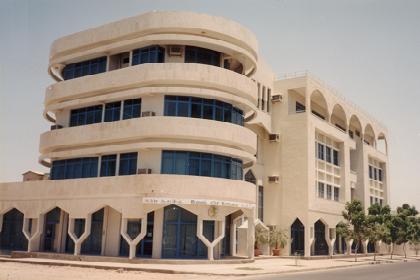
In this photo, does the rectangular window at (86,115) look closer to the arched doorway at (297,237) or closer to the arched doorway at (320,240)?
the arched doorway at (297,237)

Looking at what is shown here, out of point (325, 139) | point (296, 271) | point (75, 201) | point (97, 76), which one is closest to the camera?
point (296, 271)

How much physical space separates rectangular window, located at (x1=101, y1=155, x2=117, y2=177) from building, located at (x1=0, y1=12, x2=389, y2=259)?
0.27 feet

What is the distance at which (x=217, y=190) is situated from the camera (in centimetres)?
3238

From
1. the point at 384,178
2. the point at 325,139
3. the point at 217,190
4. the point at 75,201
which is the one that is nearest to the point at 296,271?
the point at 217,190

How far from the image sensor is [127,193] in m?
→ 32.0

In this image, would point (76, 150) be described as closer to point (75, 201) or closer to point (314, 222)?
point (75, 201)

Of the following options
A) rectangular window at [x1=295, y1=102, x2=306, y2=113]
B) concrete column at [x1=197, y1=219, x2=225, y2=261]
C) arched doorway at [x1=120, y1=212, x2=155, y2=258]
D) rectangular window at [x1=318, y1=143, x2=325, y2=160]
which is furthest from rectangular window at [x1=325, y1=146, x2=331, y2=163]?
arched doorway at [x1=120, y1=212, x2=155, y2=258]

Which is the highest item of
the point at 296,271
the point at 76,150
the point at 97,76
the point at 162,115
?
the point at 97,76

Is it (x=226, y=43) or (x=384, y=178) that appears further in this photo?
(x=384, y=178)

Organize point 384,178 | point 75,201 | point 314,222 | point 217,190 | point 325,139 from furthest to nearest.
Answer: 1. point 384,178
2. point 325,139
3. point 314,222
4. point 75,201
5. point 217,190

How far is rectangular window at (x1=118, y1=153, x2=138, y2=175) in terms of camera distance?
34375 millimetres

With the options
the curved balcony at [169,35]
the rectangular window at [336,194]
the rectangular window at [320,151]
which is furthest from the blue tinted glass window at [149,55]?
the rectangular window at [336,194]

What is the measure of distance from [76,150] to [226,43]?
14.4 m

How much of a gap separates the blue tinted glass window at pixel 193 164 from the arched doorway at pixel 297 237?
1365 cm
